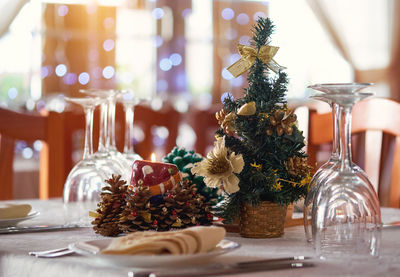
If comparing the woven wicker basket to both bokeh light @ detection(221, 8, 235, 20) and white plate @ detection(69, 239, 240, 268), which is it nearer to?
white plate @ detection(69, 239, 240, 268)

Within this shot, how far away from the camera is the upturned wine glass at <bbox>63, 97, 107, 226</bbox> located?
40.1 inches

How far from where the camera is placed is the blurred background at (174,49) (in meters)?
4.54

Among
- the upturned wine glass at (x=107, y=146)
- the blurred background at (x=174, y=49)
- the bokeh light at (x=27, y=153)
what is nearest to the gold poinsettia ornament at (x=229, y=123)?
the upturned wine glass at (x=107, y=146)

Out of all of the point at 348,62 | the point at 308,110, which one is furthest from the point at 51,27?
the point at 308,110

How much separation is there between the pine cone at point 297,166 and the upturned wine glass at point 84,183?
1.09ft

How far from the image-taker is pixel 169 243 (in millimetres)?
633

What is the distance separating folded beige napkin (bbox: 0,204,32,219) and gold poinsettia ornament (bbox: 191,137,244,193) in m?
0.33

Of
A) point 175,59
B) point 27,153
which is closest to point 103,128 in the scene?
point 27,153

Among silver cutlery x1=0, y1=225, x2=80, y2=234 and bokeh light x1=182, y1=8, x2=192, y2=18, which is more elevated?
bokeh light x1=182, y1=8, x2=192, y2=18

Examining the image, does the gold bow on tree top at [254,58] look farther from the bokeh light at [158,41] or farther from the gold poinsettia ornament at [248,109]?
the bokeh light at [158,41]

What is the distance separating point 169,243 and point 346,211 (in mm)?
248

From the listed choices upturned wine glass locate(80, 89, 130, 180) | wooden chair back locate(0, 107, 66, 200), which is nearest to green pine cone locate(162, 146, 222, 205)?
upturned wine glass locate(80, 89, 130, 180)

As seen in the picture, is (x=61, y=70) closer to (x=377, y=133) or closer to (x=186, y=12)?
(x=186, y=12)

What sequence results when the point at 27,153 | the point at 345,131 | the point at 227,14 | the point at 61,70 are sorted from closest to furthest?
the point at 345,131
the point at 27,153
the point at 61,70
the point at 227,14
